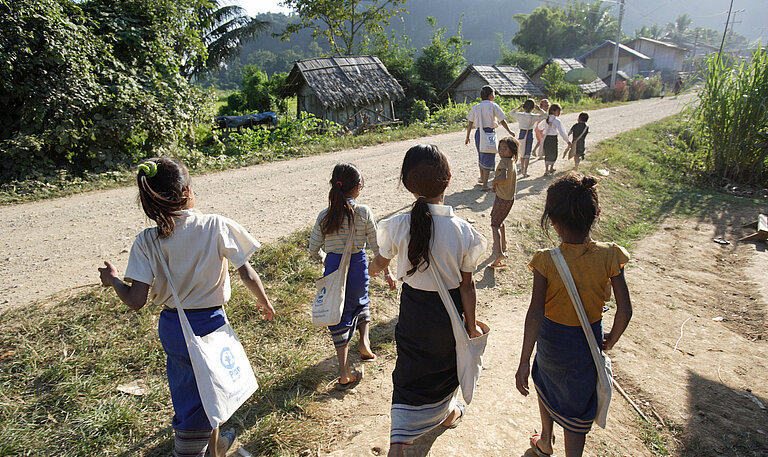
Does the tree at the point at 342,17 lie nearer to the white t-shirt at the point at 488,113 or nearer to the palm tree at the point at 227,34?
the palm tree at the point at 227,34

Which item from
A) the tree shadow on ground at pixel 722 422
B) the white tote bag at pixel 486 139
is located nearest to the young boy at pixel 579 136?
the white tote bag at pixel 486 139

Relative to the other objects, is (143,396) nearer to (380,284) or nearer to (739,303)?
(380,284)

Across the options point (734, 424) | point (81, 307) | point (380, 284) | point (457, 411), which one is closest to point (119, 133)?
point (81, 307)

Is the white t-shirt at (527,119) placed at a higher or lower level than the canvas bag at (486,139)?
higher

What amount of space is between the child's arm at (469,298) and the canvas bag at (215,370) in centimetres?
114

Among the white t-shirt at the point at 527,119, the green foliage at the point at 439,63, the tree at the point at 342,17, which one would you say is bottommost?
the white t-shirt at the point at 527,119

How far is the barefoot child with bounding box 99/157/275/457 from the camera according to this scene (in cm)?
185

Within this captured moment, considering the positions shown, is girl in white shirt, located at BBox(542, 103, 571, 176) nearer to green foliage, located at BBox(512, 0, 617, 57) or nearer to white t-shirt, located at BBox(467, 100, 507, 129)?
white t-shirt, located at BBox(467, 100, 507, 129)

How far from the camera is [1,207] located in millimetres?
6594

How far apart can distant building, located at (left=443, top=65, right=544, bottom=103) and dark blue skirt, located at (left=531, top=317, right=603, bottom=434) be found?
2418 cm

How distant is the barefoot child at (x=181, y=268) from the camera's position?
73.0 inches

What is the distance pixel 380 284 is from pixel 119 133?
705 centimetres

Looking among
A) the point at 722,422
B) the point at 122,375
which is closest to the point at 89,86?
the point at 122,375

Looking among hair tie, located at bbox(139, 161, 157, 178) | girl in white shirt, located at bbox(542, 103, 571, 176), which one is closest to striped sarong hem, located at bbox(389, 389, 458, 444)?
hair tie, located at bbox(139, 161, 157, 178)
